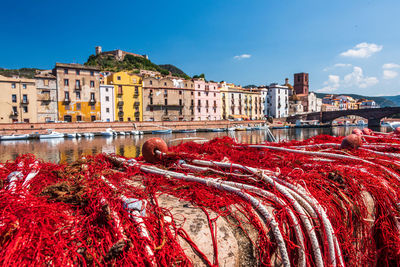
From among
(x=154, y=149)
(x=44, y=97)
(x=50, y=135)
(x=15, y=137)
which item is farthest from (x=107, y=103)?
(x=154, y=149)

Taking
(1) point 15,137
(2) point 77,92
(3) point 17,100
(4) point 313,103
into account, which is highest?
(4) point 313,103

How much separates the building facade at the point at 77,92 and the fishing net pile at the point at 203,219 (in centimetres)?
5150

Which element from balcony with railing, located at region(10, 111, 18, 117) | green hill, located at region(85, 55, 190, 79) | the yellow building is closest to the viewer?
balcony with railing, located at region(10, 111, 18, 117)

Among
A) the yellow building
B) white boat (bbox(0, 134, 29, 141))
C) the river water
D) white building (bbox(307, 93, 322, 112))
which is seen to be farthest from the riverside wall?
white building (bbox(307, 93, 322, 112))

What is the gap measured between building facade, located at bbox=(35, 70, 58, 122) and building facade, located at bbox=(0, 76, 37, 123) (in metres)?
1.00

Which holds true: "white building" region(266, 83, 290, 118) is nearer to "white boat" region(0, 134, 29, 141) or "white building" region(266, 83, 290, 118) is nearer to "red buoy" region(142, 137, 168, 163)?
"white boat" region(0, 134, 29, 141)

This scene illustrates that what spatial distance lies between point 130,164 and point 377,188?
156 inches

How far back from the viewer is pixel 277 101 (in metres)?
85.1

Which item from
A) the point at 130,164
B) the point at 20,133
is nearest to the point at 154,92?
the point at 20,133

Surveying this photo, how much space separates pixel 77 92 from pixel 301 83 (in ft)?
310

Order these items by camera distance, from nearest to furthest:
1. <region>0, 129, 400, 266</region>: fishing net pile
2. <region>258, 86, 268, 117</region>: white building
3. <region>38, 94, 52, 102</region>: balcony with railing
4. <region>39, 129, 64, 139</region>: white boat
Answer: <region>0, 129, 400, 266</region>: fishing net pile
<region>39, 129, 64, 139</region>: white boat
<region>38, 94, 52, 102</region>: balcony with railing
<region>258, 86, 268, 117</region>: white building

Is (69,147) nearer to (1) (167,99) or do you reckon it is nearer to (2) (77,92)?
(2) (77,92)

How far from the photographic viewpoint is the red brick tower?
362 feet

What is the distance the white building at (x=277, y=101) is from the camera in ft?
278
